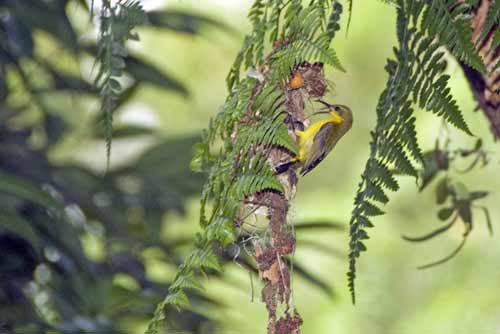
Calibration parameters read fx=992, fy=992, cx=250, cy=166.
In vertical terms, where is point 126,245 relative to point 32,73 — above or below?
below

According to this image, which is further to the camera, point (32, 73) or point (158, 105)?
point (158, 105)

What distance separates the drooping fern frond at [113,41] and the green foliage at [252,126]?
0.09 meters

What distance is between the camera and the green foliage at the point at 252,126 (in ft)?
2.67

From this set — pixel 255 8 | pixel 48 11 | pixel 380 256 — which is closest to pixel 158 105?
pixel 380 256

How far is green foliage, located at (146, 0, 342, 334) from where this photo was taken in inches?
32.0

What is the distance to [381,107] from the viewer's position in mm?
926

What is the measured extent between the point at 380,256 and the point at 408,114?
2819 millimetres

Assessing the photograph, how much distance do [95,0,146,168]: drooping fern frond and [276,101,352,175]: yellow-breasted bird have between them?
16 cm

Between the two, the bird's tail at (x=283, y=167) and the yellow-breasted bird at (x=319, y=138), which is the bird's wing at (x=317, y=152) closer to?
the yellow-breasted bird at (x=319, y=138)

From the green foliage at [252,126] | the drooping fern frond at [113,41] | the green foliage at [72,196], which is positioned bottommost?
the green foliage at [252,126]

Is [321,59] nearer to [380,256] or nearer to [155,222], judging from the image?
[155,222]

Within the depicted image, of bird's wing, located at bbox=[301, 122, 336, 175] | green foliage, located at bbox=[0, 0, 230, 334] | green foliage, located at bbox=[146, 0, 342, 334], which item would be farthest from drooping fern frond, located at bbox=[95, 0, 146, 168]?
green foliage, located at bbox=[0, 0, 230, 334]

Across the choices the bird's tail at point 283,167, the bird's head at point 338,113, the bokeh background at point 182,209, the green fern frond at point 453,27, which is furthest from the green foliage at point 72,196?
the green fern frond at point 453,27

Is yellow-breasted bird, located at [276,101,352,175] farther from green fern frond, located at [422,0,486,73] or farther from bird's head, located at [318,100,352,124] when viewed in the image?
green fern frond, located at [422,0,486,73]
